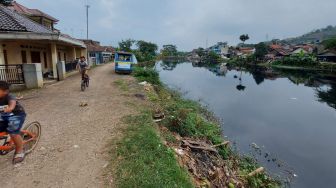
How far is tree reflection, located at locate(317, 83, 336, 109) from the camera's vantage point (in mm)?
20850

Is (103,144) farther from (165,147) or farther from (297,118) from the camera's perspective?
(297,118)

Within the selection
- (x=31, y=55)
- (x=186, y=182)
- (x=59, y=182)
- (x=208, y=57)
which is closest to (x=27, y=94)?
(x=31, y=55)

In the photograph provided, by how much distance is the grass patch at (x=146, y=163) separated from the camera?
4203 millimetres

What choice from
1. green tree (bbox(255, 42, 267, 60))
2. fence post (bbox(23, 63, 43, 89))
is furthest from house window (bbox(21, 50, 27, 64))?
green tree (bbox(255, 42, 267, 60))

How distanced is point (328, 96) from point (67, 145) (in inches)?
1036

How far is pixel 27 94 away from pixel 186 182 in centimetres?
999

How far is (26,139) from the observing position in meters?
5.16

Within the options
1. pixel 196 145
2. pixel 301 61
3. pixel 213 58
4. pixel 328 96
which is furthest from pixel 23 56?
pixel 213 58

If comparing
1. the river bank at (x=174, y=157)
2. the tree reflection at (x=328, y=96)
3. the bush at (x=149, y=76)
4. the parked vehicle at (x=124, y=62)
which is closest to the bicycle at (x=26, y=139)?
the river bank at (x=174, y=157)

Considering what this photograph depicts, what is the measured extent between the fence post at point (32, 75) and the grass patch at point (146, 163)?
8.58m

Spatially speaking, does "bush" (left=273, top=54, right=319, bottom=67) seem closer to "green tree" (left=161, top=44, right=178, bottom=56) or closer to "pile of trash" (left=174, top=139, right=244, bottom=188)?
"pile of trash" (left=174, top=139, right=244, bottom=188)

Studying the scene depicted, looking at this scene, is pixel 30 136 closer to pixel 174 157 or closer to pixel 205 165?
pixel 174 157

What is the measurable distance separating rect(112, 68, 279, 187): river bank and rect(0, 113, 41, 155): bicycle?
1.85 m

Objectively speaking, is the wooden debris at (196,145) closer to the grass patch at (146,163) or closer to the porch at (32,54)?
the grass patch at (146,163)
